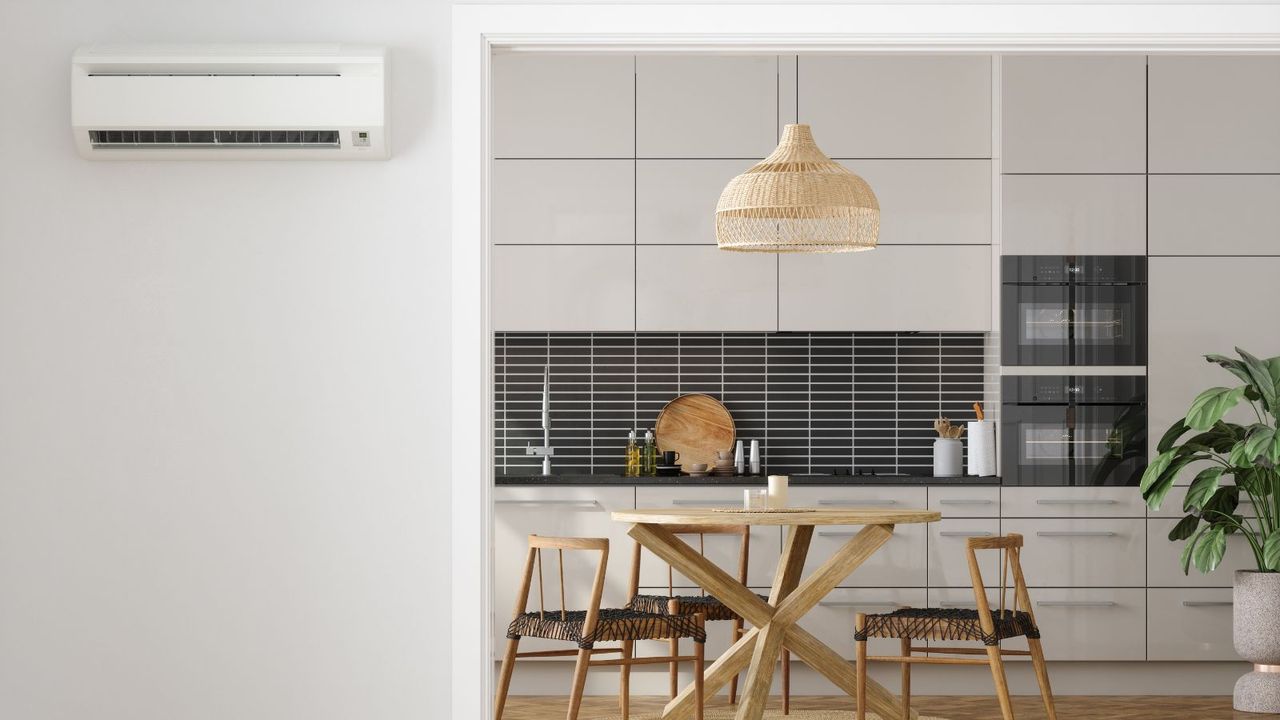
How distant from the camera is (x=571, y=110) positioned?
17.4 feet

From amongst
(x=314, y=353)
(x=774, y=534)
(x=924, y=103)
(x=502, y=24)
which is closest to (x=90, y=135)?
(x=314, y=353)

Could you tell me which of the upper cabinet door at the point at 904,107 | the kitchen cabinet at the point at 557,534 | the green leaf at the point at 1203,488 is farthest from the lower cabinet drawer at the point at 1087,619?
the upper cabinet door at the point at 904,107

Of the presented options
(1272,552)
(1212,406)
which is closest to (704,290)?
(1212,406)

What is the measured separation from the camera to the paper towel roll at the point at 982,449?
204 inches

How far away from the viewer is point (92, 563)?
258cm

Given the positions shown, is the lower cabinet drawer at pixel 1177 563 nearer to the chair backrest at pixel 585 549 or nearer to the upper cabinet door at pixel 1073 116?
the upper cabinet door at pixel 1073 116

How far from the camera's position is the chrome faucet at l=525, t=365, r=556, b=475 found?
5473mm

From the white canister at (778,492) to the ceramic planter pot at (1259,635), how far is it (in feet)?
6.44

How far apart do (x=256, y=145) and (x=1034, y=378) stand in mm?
3640

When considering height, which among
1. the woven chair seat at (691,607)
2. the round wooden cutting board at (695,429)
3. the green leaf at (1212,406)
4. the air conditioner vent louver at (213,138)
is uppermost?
the air conditioner vent louver at (213,138)

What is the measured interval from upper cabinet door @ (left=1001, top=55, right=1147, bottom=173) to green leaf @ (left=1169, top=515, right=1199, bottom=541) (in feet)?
4.97

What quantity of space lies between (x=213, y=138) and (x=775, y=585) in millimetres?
2549

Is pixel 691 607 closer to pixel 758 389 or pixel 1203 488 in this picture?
pixel 758 389

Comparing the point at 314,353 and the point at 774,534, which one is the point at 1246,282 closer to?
the point at 774,534
